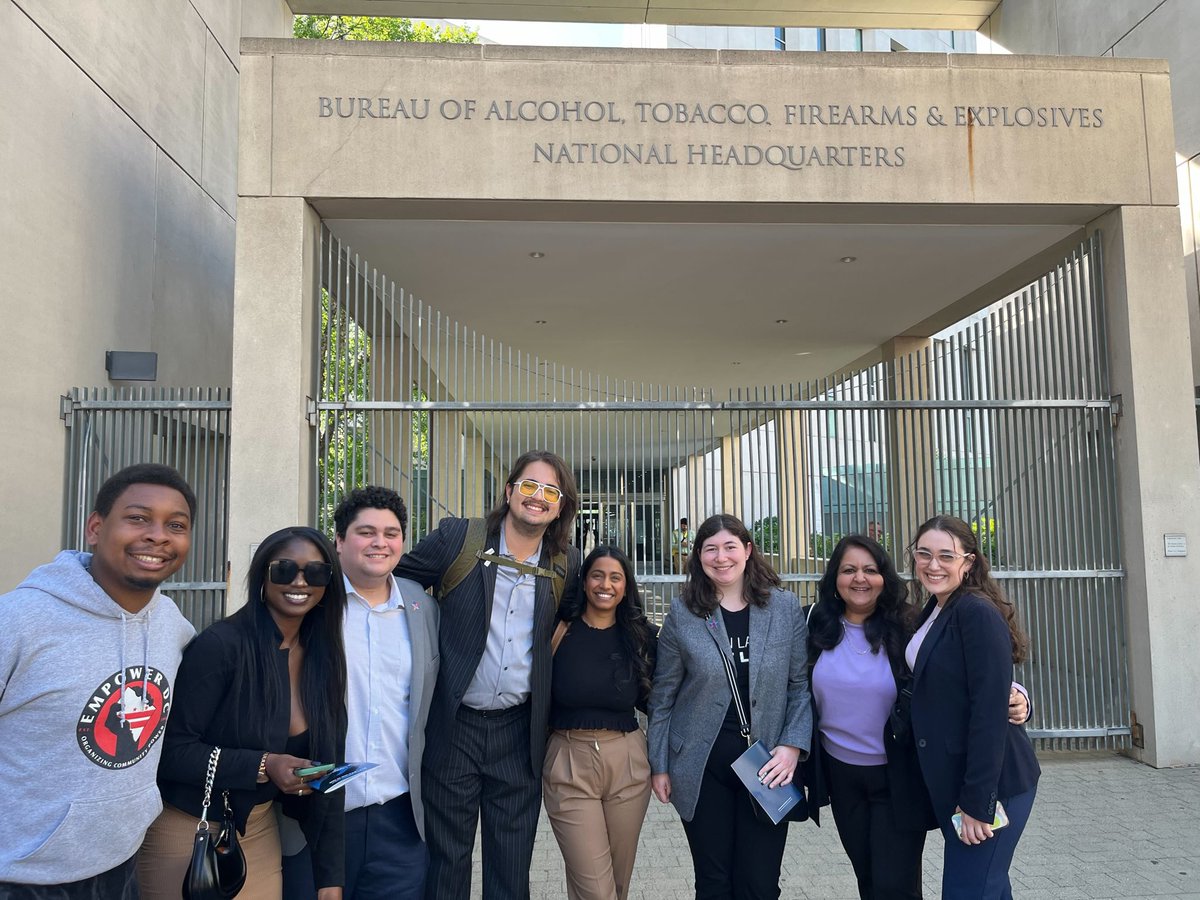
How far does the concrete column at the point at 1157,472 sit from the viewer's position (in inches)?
262

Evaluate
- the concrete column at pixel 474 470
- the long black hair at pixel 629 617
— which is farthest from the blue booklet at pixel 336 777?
the concrete column at pixel 474 470

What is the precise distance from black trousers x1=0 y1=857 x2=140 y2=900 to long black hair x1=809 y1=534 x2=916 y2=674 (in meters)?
2.39

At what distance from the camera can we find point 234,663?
2.38 metres

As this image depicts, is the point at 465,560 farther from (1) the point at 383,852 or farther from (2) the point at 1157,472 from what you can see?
(2) the point at 1157,472

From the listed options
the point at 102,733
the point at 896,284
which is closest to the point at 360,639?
the point at 102,733

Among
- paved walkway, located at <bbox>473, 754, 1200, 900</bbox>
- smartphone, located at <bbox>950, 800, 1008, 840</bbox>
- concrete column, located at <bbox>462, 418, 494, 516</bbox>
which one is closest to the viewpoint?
smartphone, located at <bbox>950, 800, 1008, 840</bbox>

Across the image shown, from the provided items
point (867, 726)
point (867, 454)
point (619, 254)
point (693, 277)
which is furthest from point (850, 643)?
point (693, 277)

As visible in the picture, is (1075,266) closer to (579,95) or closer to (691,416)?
(691,416)

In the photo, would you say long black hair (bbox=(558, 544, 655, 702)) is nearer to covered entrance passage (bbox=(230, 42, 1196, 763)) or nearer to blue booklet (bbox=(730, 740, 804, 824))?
blue booklet (bbox=(730, 740, 804, 824))

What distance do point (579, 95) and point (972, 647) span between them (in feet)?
17.9

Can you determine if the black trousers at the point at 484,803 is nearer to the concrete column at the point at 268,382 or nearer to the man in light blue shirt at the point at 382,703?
the man in light blue shirt at the point at 382,703

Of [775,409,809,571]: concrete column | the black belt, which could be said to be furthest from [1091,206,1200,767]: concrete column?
the black belt

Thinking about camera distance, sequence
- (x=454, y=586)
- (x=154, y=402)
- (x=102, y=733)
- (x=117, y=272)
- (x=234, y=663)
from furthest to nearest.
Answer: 1. (x=117, y=272)
2. (x=154, y=402)
3. (x=454, y=586)
4. (x=234, y=663)
5. (x=102, y=733)

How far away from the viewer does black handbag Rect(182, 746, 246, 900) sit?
2.20 m
